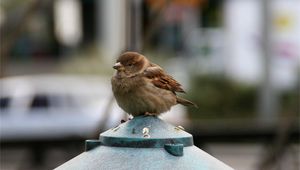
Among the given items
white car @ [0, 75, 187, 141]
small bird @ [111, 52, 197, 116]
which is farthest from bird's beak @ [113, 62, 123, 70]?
white car @ [0, 75, 187, 141]

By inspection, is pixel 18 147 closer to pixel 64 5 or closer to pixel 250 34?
pixel 250 34

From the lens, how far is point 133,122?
3838 millimetres

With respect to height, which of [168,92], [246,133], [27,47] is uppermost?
[168,92]

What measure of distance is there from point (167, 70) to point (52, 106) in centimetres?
851

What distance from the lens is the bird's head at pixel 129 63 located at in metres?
5.32

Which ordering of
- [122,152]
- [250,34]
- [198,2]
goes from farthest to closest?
1. [198,2]
2. [250,34]
3. [122,152]

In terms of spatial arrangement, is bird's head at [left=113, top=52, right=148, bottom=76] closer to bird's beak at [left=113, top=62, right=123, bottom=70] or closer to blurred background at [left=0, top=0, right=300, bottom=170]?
bird's beak at [left=113, top=62, right=123, bottom=70]

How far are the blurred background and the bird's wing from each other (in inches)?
40.2

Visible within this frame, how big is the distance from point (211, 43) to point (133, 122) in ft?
90.7

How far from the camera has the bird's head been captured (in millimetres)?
5324

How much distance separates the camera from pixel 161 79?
19.0ft

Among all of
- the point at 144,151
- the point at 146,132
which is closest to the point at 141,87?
the point at 146,132

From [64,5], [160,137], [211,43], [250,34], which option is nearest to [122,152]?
[160,137]

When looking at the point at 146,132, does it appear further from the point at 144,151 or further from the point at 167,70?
the point at 167,70
